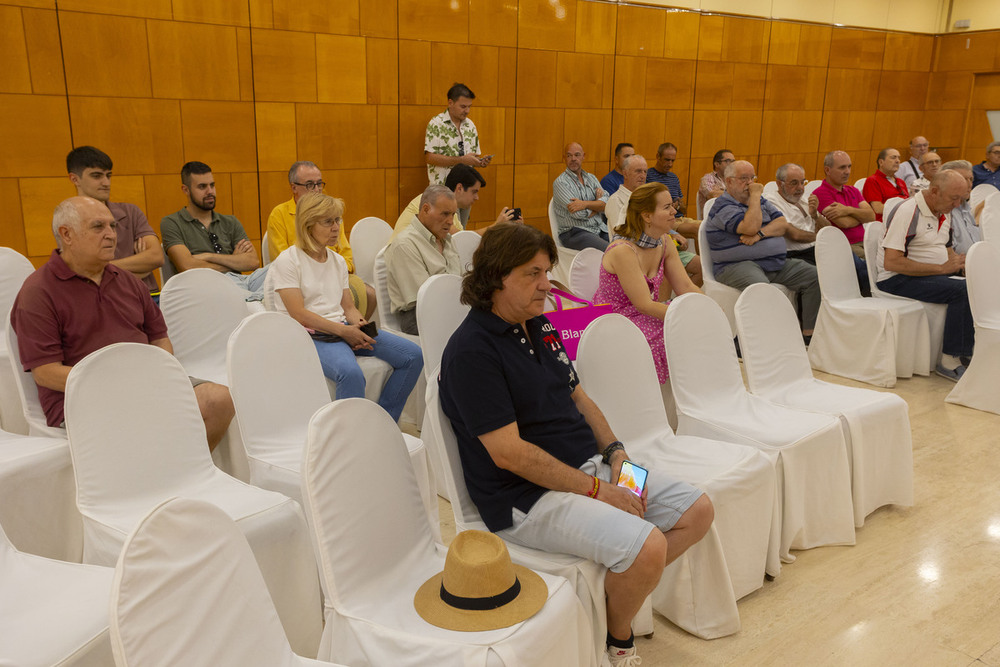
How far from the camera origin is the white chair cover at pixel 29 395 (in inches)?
117

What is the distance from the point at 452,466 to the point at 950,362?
468cm

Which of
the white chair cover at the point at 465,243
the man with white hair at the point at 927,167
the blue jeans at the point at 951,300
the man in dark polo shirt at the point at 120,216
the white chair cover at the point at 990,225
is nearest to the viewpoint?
the man in dark polo shirt at the point at 120,216

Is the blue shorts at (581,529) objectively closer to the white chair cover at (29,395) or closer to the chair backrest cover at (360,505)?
the chair backrest cover at (360,505)

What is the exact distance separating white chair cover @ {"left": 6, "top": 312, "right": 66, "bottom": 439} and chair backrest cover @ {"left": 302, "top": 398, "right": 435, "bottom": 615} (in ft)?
4.87

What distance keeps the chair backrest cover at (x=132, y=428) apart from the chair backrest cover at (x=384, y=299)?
1.85 meters

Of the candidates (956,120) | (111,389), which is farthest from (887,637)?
(956,120)

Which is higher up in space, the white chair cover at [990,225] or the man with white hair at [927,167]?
the man with white hair at [927,167]

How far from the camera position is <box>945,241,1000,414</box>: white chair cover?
4.89 metres

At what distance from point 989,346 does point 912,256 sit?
95cm

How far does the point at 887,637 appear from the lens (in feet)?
8.95

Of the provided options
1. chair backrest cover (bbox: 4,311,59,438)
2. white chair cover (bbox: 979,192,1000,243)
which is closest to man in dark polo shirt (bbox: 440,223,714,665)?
chair backrest cover (bbox: 4,311,59,438)

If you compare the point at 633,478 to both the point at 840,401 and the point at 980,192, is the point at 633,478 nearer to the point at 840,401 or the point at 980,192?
the point at 840,401

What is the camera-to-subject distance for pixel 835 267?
5.62 m

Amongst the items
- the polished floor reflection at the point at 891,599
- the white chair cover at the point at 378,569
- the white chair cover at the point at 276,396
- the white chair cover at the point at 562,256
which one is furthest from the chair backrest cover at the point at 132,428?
the white chair cover at the point at 562,256
